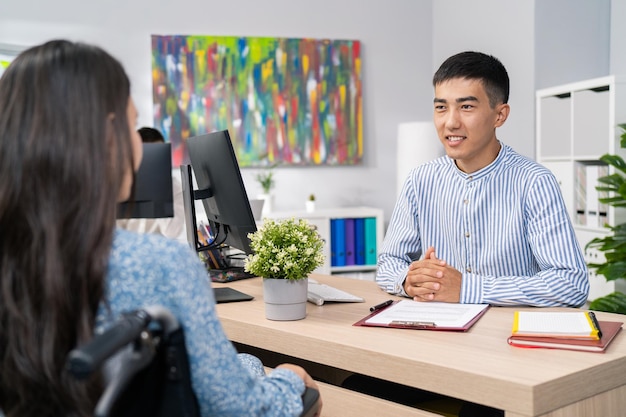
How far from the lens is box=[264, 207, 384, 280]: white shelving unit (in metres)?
5.21

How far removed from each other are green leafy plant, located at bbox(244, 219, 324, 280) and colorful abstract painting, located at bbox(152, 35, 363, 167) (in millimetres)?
3557

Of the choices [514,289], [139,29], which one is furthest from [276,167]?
[514,289]

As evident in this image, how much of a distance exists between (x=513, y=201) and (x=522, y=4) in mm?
3074

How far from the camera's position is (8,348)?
0.96 m

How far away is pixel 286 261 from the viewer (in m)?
1.77

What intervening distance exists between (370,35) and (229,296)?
12.9ft

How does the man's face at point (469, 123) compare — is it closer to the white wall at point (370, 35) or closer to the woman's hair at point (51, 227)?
the woman's hair at point (51, 227)

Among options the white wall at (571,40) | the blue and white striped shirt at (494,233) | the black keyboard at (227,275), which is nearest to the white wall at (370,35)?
the white wall at (571,40)

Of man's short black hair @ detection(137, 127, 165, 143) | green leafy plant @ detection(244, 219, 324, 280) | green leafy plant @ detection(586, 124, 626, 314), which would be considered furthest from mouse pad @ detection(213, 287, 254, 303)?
green leafy plant @ detection(586, 124, 626, 314)

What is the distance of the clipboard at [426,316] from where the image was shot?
1.70 meters

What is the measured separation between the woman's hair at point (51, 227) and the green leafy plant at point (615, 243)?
3095 mm

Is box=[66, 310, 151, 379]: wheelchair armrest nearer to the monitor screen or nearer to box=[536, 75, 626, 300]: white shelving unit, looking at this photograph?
the monitor screen

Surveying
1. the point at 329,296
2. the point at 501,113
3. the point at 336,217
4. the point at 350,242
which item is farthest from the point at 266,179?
the point at 329,296

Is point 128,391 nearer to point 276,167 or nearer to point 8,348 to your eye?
point 8,348
